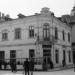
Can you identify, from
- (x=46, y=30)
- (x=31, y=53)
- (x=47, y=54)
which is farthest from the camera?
(x=31, y=53)

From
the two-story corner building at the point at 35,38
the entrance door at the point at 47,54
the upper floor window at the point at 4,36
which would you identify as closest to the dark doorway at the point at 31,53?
the two-story corner building at the point at 35,38

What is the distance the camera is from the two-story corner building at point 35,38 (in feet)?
93.7

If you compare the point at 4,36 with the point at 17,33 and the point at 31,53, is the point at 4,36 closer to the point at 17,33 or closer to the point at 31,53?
the point at 17,33

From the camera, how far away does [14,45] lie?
31.8 m

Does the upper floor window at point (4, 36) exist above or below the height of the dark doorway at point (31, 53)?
above

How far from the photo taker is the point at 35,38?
2930 centimetres

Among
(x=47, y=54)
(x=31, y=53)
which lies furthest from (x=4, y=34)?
(x=47, y=54)

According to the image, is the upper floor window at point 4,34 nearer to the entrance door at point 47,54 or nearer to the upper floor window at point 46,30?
the upper floor window at point 46,30

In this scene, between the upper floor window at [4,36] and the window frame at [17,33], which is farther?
the upper floor window at [4,36]

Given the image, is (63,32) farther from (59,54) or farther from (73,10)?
(73,10)

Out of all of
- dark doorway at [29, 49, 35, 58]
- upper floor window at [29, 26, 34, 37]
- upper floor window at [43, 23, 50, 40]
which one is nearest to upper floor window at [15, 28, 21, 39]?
upper floor window at [29, 26, 34, 37]

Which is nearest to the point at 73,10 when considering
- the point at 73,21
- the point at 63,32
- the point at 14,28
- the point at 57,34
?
the point at 73,21

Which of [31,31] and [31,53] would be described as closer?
[31,53]

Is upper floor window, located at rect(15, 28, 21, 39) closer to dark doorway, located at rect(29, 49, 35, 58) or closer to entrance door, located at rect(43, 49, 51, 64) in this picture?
dark doorway, located at rect(29, 49, 35, 58)
